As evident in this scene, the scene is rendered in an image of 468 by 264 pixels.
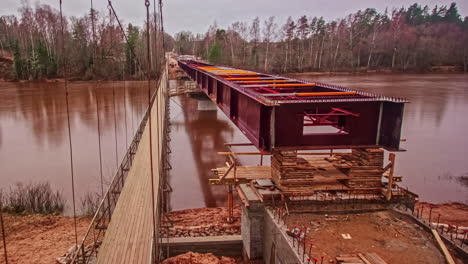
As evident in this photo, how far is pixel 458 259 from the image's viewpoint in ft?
23.3

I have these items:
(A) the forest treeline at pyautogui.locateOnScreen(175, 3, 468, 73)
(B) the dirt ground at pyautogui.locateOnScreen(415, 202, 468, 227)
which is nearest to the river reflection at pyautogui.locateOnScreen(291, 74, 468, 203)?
(B) the dirt ground at pyautogui.locateOnScreen(415, 202, 468, 227)

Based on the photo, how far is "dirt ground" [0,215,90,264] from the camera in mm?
10953

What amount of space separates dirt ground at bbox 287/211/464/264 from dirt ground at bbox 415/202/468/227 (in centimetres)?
592

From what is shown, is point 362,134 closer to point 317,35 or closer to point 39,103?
point 39,103

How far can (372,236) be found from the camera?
26.8 ft

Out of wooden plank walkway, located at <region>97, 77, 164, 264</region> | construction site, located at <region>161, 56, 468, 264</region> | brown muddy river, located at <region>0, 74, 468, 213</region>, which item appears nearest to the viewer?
wooden plank walkway, located at <region>97, 77, 164, 264</region>

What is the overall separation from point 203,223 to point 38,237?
5.76 meters

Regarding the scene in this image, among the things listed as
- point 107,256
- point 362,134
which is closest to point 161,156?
point 107,256

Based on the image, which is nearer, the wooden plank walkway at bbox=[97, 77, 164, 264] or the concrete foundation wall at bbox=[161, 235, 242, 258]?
the wooden plank walkway at bbox=[97, 77, 164, 264]

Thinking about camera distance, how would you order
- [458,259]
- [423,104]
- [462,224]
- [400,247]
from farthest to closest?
[423,104]
[462,224]
[400,247]
[458,259]

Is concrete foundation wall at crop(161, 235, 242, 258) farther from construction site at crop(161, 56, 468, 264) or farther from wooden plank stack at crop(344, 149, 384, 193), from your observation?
wooden plank stack at crop(344, 149, 384, 193)

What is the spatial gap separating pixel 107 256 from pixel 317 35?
97045 millimetres

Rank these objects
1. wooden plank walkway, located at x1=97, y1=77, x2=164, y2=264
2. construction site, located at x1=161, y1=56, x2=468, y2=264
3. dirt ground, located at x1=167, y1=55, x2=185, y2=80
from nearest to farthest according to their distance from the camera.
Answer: wooden plank walkway, located at x1=97, y1=77, x2=164, y2=264, construction site, located at x1=161, y1=56, x2=468, y2=264, dirt ground, located at x1=167, y1=55, x2=185, y2=80

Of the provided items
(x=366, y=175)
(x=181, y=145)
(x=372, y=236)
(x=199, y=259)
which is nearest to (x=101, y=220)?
(x=199, y=259)
